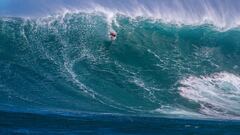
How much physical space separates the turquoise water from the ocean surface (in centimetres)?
3

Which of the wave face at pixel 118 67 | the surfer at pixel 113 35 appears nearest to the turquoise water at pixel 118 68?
the wave face at pixel 118 67

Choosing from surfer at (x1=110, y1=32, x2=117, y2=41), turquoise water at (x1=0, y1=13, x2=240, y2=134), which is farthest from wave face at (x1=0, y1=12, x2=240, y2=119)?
surfer at (x1=110, y1=32, x2=117, y2=41)

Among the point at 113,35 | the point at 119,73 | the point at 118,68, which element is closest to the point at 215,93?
the point at 119,73

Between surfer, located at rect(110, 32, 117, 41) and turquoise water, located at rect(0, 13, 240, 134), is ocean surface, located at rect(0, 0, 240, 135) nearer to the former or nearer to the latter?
turquoise water, located at rect(0, 13, 240, 134)

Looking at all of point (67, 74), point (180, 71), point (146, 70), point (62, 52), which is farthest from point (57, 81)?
point (180, 71)

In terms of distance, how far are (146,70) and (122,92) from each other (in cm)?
184

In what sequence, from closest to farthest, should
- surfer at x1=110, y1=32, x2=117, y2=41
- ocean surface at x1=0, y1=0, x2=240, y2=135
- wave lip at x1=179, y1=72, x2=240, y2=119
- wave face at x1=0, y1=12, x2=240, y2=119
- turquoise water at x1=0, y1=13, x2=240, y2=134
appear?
1. ocean surface at x1=0, y1=0, x2=240, y2=135
2. turquoise water at x1=0, y1=13, x2=240, y2=134
3. wave face at x1=0, y1=12, x2=240, y2=119
4. wave lip at x1=179, y1=72, x2=240, y2=119
5. surfer at x1=110, y1=32, x2=117, y2=41

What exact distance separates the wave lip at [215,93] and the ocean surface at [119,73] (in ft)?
0.11

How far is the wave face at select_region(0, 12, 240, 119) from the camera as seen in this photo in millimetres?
15070

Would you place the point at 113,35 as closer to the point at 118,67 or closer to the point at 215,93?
the point at 118,67

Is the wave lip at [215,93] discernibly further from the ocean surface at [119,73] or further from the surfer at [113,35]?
the surfer at [113,35]

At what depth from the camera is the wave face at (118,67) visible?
1507 cm

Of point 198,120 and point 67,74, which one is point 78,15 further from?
point 198,120

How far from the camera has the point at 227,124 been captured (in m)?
14.0
